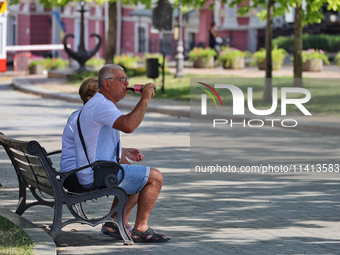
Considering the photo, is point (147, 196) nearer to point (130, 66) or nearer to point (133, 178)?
point (133, 178)

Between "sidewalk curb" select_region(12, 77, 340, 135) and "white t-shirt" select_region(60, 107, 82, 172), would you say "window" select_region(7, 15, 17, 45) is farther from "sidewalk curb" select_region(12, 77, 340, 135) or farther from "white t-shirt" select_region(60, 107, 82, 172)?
"white t-shirt" select_region(60, 107, 82, 172)

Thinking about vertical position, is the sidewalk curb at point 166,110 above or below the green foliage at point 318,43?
below

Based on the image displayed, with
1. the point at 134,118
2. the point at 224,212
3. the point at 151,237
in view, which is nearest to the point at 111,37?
the point at 224,212

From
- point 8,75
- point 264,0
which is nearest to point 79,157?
point 264,0

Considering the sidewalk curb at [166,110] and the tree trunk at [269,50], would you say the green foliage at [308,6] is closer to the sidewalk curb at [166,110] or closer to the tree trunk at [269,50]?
the tree trunk at [269,50]

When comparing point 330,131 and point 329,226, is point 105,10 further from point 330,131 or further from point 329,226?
point 329,226

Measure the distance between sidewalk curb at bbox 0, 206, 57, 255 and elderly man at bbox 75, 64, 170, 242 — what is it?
1.77 ft

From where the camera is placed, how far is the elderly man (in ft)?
17.9

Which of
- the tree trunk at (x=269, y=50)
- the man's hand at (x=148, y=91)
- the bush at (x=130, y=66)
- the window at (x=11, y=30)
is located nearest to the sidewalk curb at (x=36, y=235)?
the man's hand at (x=148, y=91)

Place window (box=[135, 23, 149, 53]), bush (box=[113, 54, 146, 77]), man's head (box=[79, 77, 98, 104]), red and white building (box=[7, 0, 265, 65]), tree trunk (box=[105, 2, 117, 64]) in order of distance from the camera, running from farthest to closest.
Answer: window (box=[135, 23, 149, 53])
red and white building (box=[7, 0, 265, 65])
bush (box=[113, 54, 146, 77])
tree trunk (box=[105, 2, 117, 64])
man's head (box=[79, 77, 98, 104])

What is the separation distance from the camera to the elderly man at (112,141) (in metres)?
5.46

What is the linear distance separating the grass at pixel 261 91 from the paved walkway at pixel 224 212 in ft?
22.3

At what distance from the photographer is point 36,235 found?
211 inches

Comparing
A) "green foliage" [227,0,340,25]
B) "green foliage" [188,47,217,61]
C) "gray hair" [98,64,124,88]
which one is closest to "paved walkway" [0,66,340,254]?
"gray hair" [98,64,124,88]
